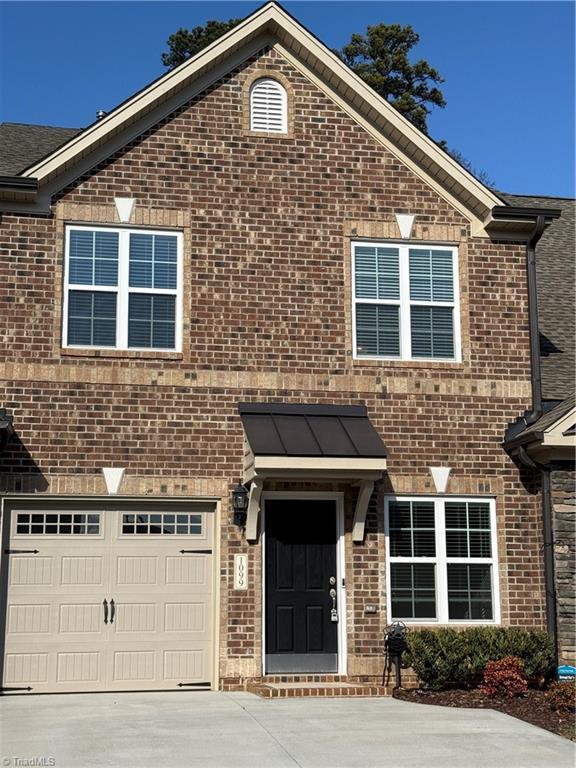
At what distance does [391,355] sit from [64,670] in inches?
237

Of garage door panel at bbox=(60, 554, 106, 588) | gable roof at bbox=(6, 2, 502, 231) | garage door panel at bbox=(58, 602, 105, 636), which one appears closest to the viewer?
garage door panel at bbox=(58, 602, 105, 636)

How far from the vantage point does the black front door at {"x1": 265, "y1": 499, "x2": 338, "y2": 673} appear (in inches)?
532

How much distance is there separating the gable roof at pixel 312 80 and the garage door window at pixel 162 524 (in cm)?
461

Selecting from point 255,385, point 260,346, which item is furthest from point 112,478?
point 260,346

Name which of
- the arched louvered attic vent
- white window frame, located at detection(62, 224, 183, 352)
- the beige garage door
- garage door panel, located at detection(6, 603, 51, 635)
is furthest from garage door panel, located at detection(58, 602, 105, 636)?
the arched louvered attic vent

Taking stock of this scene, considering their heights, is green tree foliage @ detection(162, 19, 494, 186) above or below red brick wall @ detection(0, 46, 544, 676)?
above

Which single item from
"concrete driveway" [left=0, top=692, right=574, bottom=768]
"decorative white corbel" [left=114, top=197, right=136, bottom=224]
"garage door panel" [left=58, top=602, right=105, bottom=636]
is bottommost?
"concrete driveway" [left=0, top=692, right=574, bottom=768]

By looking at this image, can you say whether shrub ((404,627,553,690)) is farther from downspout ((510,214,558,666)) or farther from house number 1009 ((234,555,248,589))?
house number 1009 ((234,555,248,589))

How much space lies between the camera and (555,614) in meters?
13.7

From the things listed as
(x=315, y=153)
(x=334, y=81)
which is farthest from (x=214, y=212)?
(x=334, y=81)

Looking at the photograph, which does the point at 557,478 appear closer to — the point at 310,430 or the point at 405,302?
the point at 405,302

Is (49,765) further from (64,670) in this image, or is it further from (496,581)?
(496,581)

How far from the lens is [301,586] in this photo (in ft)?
44.9

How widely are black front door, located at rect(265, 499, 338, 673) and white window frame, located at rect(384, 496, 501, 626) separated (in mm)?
732
